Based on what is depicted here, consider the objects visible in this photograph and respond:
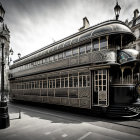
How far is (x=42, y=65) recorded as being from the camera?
14.3 metres

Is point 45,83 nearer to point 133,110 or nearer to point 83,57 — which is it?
point 83,57

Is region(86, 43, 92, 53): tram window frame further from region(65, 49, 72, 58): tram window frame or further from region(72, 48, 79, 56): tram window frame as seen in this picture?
region(65, 49, 72, 58): tram window frame

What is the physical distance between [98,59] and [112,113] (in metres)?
4.44

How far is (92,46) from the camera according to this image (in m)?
9.68

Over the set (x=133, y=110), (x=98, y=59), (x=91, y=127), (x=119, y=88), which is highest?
(x=98, y=59)

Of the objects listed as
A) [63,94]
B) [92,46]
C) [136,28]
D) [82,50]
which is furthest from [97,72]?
[136,28]

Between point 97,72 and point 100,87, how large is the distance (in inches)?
51.6

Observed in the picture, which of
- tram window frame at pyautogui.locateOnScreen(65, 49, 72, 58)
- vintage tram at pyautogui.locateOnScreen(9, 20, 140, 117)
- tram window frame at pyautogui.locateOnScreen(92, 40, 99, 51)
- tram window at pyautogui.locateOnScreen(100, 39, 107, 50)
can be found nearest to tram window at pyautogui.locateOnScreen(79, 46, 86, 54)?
vintage tram at pyautogui.locateOnScreen(9, 20, 140, 117)

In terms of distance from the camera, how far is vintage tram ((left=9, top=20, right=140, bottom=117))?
27.8ft

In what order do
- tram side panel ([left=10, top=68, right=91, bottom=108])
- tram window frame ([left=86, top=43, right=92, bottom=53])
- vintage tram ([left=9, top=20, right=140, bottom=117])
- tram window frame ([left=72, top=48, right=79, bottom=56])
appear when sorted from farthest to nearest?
tram window frame ([left=72, top=48, right=79, bottom=56]) → tram window frame ([left=86, top=43, right=92, bottom=53]) → tram side panel ([left=10, top=68, right=91, bottom=108]) → vintage tram ([left=9, top=20, right=140, bottom=117])

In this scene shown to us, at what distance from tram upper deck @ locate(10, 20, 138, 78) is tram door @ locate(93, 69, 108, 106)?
1061mm

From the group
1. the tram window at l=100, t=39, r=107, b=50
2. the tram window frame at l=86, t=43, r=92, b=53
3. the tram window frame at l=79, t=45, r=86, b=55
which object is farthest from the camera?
the tram window frame at l=79, t=45, r=86, b=55

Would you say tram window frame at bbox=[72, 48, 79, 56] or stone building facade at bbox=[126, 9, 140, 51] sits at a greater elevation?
stone building facade at bbox=[126, 9, 140, 51]

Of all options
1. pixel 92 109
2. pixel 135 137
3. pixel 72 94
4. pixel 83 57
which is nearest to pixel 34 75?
pixel 72 94
